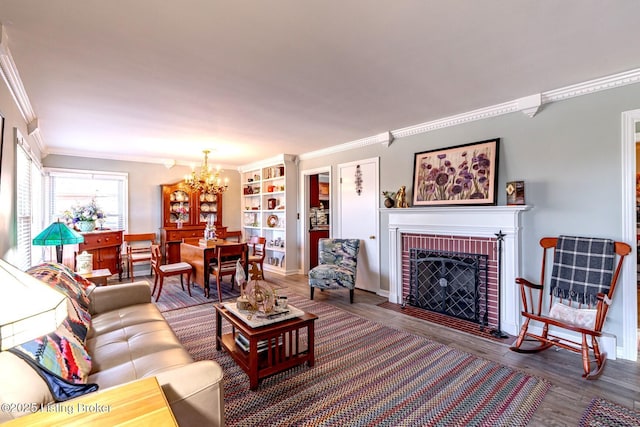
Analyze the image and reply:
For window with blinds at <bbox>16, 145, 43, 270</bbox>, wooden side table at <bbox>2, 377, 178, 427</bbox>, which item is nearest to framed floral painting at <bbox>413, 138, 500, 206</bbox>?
wooden side table at <bbox>2, 377, 178, 427</bbox>

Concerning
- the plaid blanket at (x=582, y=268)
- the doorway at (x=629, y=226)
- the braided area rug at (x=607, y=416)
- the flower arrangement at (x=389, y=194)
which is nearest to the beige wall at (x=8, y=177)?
the flower arrangement at (x=389, y=194)

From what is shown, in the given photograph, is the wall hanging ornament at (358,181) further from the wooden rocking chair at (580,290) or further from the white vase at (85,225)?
the white vase at (85,225)

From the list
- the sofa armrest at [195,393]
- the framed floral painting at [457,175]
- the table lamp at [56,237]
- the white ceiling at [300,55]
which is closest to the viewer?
the sofa armrest at [195,393]

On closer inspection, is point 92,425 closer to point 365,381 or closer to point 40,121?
point 365,381

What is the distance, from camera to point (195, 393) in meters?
1.27

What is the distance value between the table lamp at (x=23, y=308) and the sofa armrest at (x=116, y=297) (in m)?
2.13

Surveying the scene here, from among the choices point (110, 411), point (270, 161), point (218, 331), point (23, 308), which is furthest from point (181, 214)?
point (23, 308)

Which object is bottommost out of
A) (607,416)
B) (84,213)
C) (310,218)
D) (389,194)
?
(607,416)

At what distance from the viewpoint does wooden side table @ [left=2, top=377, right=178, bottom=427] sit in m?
0.91

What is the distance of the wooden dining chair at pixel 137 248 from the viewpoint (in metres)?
5.38

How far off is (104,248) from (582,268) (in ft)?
21.0

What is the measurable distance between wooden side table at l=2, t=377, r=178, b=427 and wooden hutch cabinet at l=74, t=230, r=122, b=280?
4.66 metres

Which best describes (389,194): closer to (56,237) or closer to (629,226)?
(629,226)

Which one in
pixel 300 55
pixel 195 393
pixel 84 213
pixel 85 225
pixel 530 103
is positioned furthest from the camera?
pixel 84 213
